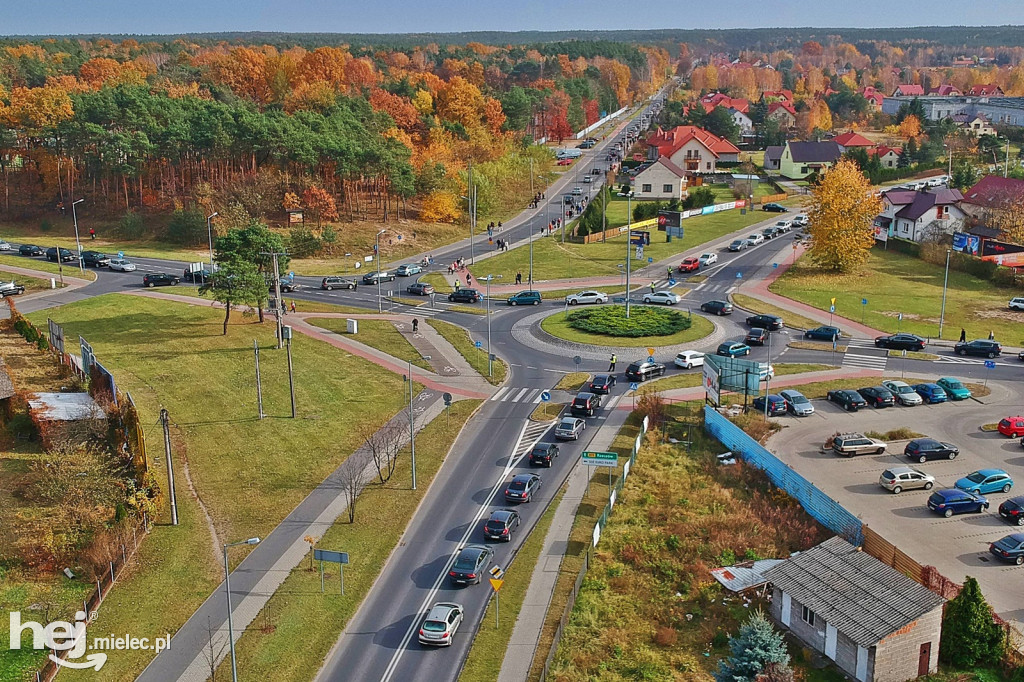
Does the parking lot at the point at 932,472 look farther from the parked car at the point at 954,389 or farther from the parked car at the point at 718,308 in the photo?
the parked car at the point at 718,308

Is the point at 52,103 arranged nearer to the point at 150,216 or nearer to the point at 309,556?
the point at 150,216

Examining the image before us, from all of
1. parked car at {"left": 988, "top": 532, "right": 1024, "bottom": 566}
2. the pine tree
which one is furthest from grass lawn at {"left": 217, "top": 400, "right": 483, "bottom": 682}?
parked car at {"left": 988, "top": 532, "right": 1024, "bottom": 566}

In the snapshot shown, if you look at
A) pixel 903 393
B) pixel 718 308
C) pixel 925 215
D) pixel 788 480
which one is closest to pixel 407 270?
pixel 718 308

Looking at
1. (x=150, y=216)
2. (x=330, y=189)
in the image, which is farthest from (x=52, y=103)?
(x=330, y=189)

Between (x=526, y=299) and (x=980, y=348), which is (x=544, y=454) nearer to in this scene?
(x=526, y=299)

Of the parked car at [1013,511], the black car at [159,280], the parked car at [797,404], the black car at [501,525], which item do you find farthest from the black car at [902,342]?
the black car at [159,280]
